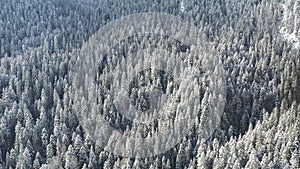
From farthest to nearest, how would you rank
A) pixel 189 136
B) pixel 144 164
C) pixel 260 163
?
pixel 189 136, pixel 144 164, pixel 260 163

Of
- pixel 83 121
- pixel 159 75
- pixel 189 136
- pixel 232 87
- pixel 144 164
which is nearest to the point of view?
pixel 144 164

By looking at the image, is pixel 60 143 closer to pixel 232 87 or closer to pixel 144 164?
pixel 144 164

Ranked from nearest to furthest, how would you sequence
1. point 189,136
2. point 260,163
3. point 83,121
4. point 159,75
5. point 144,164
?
point 260,163 < point 144,164 < point 189,136 < point 83,121 < point 159,75

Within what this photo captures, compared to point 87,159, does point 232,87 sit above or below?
above

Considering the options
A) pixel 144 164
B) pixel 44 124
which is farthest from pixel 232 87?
pixel 44 124

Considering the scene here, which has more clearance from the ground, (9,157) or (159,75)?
(159,75)

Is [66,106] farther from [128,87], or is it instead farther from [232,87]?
[232,87]

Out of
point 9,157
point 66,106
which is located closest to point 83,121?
point 66,106

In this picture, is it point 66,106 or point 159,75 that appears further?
point 159,75

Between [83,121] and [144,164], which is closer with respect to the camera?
[144,164]
